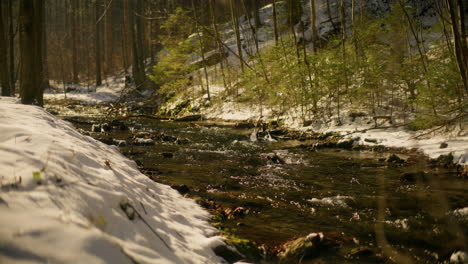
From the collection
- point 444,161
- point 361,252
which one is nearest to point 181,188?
point 361,252

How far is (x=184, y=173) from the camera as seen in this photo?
628 centimetres

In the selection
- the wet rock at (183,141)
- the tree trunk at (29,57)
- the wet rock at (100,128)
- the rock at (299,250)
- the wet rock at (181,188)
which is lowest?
the rock at (299,250)

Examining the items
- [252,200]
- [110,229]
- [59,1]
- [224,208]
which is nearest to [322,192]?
[252,200]

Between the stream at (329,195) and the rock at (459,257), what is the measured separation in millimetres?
71

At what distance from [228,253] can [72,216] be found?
1554 millimetres

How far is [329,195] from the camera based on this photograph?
16.7 feet

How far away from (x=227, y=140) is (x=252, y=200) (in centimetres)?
596

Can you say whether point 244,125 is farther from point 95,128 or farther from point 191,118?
point 95,128

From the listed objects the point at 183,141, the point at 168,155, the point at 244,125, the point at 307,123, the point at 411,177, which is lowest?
the point at 411,177

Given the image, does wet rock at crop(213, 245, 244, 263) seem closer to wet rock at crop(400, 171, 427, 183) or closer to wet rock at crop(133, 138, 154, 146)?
wet rock at crop(400, 171, 427, 183)

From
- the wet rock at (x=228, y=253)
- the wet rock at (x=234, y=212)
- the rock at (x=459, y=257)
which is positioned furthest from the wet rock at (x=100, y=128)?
the rock at (x=459, y=257)

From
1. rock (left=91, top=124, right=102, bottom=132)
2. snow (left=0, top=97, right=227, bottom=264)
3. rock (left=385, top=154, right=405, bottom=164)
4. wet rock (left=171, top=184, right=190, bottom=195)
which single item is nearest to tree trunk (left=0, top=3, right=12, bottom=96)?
rock (left=91, top=124, right=102, bottom=132)

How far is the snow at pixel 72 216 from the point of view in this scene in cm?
147

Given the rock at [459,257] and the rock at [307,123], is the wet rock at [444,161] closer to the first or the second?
the rock at [459,257]
